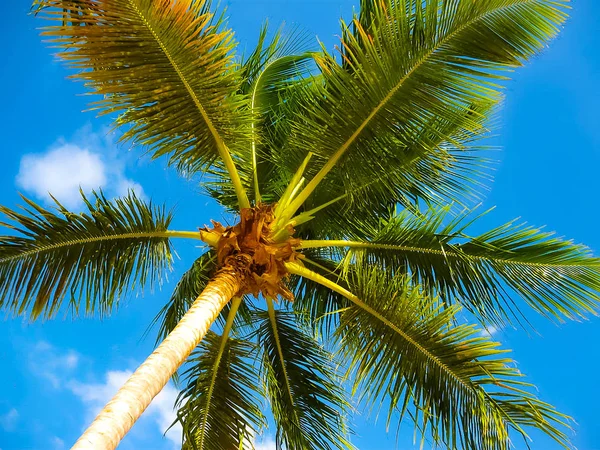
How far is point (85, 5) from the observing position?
4.29 metres

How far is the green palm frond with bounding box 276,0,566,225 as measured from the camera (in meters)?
4.57

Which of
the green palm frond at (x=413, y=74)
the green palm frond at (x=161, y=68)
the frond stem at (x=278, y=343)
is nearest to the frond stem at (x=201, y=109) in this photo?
the green palm frond at (x=161, y=68)

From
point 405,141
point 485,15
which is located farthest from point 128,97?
point 485,15

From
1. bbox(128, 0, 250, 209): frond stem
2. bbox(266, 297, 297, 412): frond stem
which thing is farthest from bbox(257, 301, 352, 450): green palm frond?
bbox(128, 0, 250, 209): frond stem

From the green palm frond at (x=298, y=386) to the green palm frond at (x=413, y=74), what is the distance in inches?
89.4

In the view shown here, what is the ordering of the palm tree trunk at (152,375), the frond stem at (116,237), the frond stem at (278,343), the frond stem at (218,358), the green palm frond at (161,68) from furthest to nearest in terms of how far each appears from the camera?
the frond stem at (278,343), the frond stem at (218,358), the frond stem at (116,237), the green palm frond at (161,68), the palm tree trunk at (152,375)

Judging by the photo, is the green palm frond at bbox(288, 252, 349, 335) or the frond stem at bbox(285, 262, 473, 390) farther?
the green palm frond at bbox(288, 252, 349, 335)

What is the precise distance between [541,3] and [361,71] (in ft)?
5.25

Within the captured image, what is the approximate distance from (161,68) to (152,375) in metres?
2.61

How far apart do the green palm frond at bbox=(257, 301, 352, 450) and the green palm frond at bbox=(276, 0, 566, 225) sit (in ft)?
7.45

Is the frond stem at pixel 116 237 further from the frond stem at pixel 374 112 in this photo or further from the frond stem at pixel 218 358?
the frond stem at pixel 374 112

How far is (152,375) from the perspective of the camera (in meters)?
3.56

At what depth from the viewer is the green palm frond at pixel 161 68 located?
434 cm

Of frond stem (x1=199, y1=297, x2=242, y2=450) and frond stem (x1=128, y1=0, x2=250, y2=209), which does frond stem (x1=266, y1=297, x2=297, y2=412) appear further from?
frond stem (x1=128, y1=0, x2=250, y2=209)
